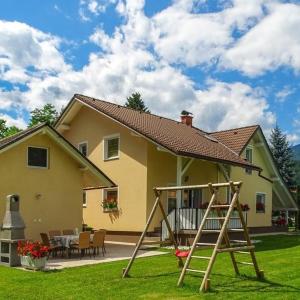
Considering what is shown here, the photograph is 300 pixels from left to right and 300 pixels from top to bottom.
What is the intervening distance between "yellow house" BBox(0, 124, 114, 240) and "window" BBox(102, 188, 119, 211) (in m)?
3.45

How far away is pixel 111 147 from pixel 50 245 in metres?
8.61

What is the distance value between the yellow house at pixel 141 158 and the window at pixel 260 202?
94cm

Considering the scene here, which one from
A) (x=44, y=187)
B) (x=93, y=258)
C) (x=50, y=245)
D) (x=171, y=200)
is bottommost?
(x=93, y=258)

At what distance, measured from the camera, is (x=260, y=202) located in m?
29.0

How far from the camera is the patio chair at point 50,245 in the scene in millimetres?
14812

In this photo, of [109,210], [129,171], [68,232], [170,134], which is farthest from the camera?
[170,134]

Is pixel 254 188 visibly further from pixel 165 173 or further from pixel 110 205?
pixel 110 205

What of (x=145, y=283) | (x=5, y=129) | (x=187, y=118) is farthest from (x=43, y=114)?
(x=145, y=283)

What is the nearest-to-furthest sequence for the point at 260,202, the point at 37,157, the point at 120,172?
1. the point at 37,157
2. the point at 120,172
3. the point at 260,202

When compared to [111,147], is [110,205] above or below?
below

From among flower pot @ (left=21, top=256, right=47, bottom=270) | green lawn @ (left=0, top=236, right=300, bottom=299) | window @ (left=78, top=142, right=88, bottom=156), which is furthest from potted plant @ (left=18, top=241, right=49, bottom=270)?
window @ (left=78, top=142, right=88, bottom=156)

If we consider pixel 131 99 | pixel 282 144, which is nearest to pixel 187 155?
pixel 282 144

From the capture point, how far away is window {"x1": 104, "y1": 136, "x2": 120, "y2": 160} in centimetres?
2241

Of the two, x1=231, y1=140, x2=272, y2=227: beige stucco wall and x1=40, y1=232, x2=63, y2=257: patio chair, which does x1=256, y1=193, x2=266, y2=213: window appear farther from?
x1=40, y1=232, x2=63, y2=257: patio chair
